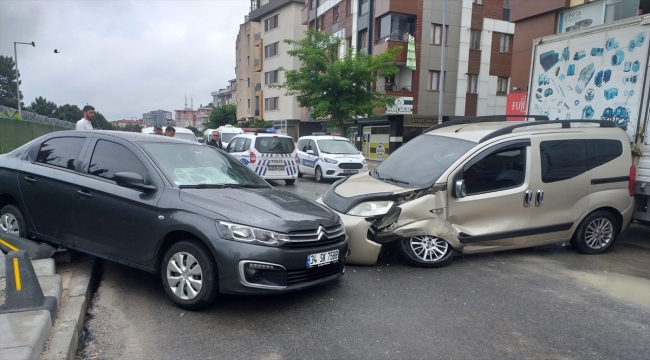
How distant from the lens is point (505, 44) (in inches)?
1246

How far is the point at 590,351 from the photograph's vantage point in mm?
3576

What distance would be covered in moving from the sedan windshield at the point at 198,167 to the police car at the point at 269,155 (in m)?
8.21

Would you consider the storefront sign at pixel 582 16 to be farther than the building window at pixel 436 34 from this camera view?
No

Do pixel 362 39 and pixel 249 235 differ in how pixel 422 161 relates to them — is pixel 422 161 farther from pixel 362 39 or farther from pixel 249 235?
pixel 362 39

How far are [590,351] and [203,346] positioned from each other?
3.08 m

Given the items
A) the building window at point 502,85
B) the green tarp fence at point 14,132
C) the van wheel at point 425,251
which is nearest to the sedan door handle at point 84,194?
the van wheel at point 425,251

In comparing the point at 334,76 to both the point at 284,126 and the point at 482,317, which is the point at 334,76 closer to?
the point at 482,317

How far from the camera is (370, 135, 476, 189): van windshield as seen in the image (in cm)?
579

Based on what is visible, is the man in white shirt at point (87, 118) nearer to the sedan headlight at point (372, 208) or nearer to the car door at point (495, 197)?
the sedan headlight at point (372, 208)

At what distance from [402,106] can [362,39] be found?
7043 millimetres

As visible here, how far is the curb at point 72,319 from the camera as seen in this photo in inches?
125

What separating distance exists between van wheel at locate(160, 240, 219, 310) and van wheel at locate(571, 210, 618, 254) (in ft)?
16.7

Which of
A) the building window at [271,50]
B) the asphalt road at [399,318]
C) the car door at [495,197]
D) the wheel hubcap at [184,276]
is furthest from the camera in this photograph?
the building window at [271,50]

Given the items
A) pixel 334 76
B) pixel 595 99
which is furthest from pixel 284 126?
pixel 595 99
